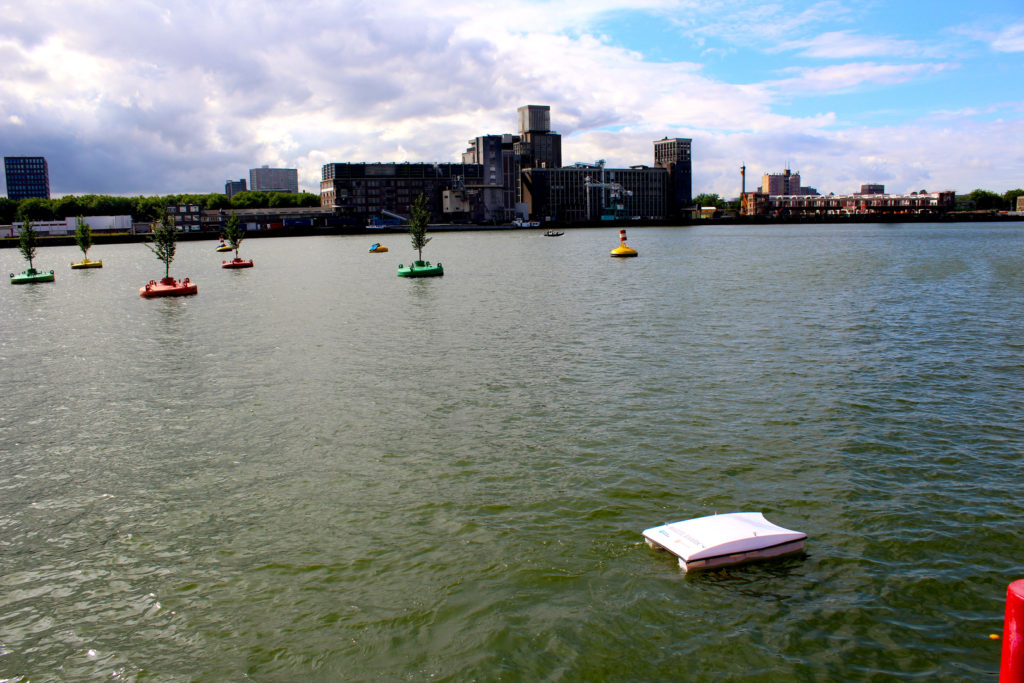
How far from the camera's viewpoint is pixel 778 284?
6631cm

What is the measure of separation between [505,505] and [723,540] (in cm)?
489

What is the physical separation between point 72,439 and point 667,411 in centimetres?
1821

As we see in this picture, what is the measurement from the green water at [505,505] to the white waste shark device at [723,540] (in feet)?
1.13

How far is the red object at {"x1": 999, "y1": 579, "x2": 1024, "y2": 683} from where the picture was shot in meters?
5.43

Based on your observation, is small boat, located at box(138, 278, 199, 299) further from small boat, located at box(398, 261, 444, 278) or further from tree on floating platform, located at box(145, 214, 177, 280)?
small boat, located at box(398, 261, 444, 278)

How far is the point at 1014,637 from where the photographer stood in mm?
5539

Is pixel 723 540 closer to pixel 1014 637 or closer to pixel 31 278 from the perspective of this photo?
pixel 1014 637

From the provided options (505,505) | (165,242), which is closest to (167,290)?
(165,242)

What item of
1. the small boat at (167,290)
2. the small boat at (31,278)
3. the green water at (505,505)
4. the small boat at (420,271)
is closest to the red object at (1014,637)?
the green water at (505,505)

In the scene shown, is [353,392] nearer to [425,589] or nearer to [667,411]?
[667,411]

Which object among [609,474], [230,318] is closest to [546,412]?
[609,474]

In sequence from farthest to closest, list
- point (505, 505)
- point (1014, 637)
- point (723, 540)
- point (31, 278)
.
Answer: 1. point (31, 278)
2. point (505, 505)
3. point (723, 540)
4. point (1014, 637)

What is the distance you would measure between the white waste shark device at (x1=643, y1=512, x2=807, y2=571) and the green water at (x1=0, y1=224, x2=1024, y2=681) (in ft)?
1.13

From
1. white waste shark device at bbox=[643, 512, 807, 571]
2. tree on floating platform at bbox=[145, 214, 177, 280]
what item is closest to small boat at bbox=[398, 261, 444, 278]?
tree on floating platform at bbox=[145, 214, 177, 280]
